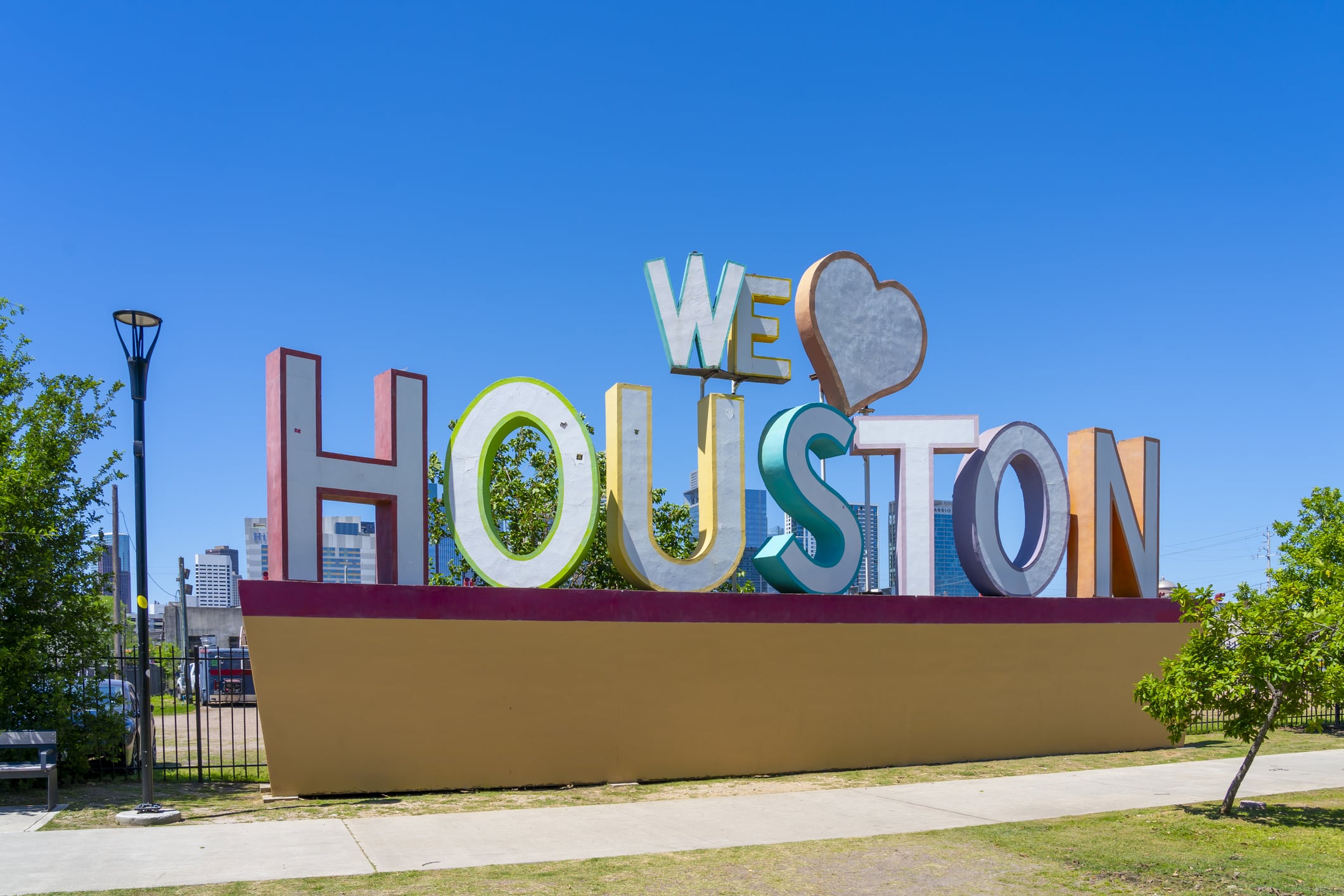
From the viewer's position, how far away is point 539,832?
1141 cm

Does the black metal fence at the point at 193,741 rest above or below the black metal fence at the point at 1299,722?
above

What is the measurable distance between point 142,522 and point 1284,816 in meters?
13.8

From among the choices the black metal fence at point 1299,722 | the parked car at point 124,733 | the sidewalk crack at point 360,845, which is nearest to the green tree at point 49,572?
the parked car at point 124,733

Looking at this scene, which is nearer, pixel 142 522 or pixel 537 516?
pixel 142 522

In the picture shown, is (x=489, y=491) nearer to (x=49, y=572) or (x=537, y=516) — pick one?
(x=49, y=572)

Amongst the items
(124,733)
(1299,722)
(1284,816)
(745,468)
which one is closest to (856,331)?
(745,468)

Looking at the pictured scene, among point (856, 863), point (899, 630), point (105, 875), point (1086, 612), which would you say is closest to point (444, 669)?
point (105, 875)

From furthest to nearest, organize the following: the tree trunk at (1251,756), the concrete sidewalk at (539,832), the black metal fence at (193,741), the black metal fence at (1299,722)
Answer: the black metal fence at (1299,722)
the black metal fence at (193,741)
the tree trunk at (1251,756)
the concrete sidewalk at (539,832)

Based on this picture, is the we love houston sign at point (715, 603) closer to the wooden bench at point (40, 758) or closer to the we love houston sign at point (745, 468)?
the we love houston sign at point (745, 468)

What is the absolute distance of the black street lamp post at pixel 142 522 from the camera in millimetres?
11898

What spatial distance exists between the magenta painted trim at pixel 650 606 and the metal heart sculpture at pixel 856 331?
340cm

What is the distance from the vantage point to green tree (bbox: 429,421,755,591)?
30062 millimetres

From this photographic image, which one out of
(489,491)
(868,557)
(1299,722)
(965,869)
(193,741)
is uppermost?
(489,491)

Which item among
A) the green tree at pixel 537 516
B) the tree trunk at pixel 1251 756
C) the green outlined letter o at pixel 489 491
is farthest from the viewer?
the green tree at pixel 537 516
